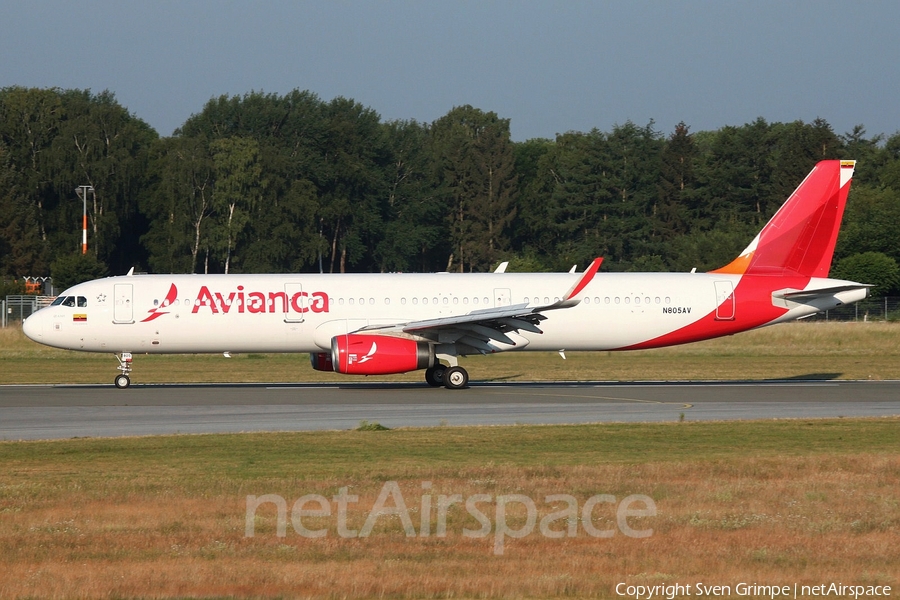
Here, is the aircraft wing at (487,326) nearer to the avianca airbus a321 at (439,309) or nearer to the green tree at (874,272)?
the avianca airbus a321 at (439,309)

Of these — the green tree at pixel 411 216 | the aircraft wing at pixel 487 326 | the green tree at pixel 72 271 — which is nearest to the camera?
the aircraft wing at pixel 487 326

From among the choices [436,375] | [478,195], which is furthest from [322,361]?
[478,195]

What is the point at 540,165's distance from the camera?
10331cm

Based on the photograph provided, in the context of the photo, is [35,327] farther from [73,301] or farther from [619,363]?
[619,363]

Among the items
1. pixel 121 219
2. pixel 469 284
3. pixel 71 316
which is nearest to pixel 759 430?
pixel 469 284

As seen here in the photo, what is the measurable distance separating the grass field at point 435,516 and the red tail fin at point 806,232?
43.6ft

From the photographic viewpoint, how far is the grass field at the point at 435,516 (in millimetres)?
9188

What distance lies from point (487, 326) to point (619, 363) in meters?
11.6

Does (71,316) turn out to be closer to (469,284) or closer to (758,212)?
(469,284)

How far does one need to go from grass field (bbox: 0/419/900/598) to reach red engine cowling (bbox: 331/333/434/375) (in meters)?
8.34

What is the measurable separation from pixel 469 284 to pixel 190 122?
70.1 metres

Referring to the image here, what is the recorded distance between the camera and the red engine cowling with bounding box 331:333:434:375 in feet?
87.4

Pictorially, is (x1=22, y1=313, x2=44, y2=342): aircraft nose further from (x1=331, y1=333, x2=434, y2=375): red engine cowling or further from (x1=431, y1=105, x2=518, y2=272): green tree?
(x1=431, y1=105, x2=518, y2=272): green tree

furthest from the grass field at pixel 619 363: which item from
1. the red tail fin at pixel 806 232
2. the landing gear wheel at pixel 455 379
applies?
the landing gear wheel at pixel 455 379
